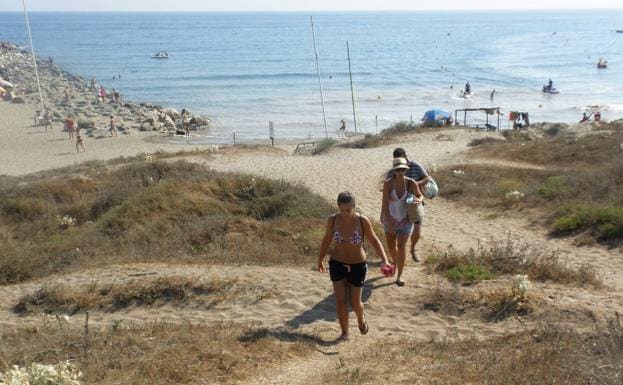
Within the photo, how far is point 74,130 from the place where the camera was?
3406cm

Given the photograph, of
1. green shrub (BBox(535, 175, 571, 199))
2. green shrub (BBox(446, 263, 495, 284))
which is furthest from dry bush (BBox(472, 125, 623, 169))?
green shrub (BBox(446, 263, 495, 284))

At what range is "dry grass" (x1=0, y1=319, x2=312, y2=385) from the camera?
5.46 metres

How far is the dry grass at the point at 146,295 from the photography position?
812cm

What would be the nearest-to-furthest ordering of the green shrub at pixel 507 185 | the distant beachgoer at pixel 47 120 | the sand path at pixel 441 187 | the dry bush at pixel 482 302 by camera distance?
the dry bush at pixel 482 302, the sand path at pixel 441 187, the green shrub at pixel 507 185, the distant beachgoer at pixel 47 120

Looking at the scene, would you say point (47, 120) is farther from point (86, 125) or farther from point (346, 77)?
point (346, 77)

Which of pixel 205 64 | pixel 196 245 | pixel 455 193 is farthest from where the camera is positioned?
pixel 205 64

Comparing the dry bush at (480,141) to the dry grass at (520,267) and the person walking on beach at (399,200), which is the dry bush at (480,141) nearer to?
the dry grass at (520,267)

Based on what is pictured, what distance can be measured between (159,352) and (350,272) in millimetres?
1938

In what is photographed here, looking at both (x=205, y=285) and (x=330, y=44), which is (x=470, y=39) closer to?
(x=330, y=44)

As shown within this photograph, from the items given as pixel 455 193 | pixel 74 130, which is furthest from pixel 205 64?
pixel 455 193

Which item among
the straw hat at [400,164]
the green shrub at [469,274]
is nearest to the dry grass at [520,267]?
the green shrub at [469,274]

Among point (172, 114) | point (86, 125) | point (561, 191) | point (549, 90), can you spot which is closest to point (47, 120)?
point (86, 125)

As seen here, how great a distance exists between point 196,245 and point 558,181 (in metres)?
8.18

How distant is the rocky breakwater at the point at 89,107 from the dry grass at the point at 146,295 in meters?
27.9
